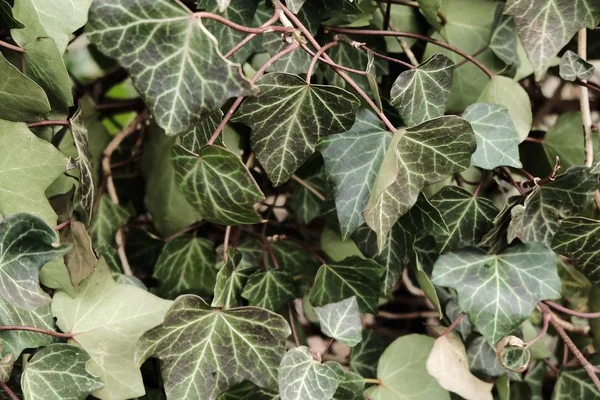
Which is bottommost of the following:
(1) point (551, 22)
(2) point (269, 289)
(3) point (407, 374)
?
(3) point (407, 374)

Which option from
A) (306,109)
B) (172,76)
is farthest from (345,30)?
(172,76)

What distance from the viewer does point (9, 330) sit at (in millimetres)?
682

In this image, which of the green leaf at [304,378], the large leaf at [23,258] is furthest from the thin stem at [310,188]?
the large leaf at [23,258]

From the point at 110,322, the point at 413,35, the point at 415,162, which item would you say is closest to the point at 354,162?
the point at 415,162

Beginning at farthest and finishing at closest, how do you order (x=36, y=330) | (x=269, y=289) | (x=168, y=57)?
(x=269, y=289) → (x=36, y=330) → (x=168, y=57)

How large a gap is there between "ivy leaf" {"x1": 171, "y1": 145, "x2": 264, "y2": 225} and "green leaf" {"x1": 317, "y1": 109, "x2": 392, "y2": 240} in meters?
0.10

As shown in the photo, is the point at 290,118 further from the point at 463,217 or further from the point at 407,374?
the point at 407,374

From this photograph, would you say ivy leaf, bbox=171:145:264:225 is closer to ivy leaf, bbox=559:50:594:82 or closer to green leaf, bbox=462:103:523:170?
green leaf, bbox=462:103:523:170

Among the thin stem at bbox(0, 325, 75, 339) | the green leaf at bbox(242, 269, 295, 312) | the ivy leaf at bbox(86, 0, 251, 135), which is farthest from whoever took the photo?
the green leaf at bbox(242, 269, 295, 312)

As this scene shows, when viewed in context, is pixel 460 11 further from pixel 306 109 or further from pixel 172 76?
pixel 172 76

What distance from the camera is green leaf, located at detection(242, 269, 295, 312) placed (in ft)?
2.49

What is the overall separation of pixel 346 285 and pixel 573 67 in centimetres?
36

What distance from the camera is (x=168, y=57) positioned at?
57 cm

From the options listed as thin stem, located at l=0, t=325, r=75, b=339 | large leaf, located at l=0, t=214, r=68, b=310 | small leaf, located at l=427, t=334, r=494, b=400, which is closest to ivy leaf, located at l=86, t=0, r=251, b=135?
large leaf, located at l=0, t=214, r=68, b=310
